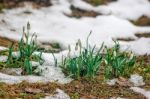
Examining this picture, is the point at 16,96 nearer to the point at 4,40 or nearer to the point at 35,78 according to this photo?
the point at 35,78

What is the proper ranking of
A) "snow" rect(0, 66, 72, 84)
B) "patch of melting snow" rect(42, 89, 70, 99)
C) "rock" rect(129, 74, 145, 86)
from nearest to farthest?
"patch of melting snow" rect(42, 89, 70, 99) < "snow" rect(0, 66, 72, 84) < "rock" rect(129, 74, 145, 86)

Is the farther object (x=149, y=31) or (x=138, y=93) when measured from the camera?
(x=149, y=31)

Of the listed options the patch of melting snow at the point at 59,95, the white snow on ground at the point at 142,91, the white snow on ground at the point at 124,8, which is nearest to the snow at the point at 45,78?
the patch of melting snow at the point at 59,95

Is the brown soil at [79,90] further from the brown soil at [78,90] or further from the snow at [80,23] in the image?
the snow at [80,23]

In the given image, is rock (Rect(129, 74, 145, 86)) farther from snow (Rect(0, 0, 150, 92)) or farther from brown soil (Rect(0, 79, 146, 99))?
snow (Rect(0, 0, 150, 92))

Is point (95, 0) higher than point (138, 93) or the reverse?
higher

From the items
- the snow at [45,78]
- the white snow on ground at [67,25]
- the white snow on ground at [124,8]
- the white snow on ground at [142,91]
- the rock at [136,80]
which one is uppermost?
the white snow on ground at [124,8]

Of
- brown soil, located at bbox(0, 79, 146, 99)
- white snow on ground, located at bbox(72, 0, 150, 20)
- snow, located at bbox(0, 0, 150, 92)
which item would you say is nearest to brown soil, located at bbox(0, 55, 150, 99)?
brown soil, located at bbox(0, 79, 146, 99)

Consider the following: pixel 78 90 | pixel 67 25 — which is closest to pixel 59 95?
pixel 78 90

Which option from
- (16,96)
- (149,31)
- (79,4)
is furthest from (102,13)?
(16,96)
